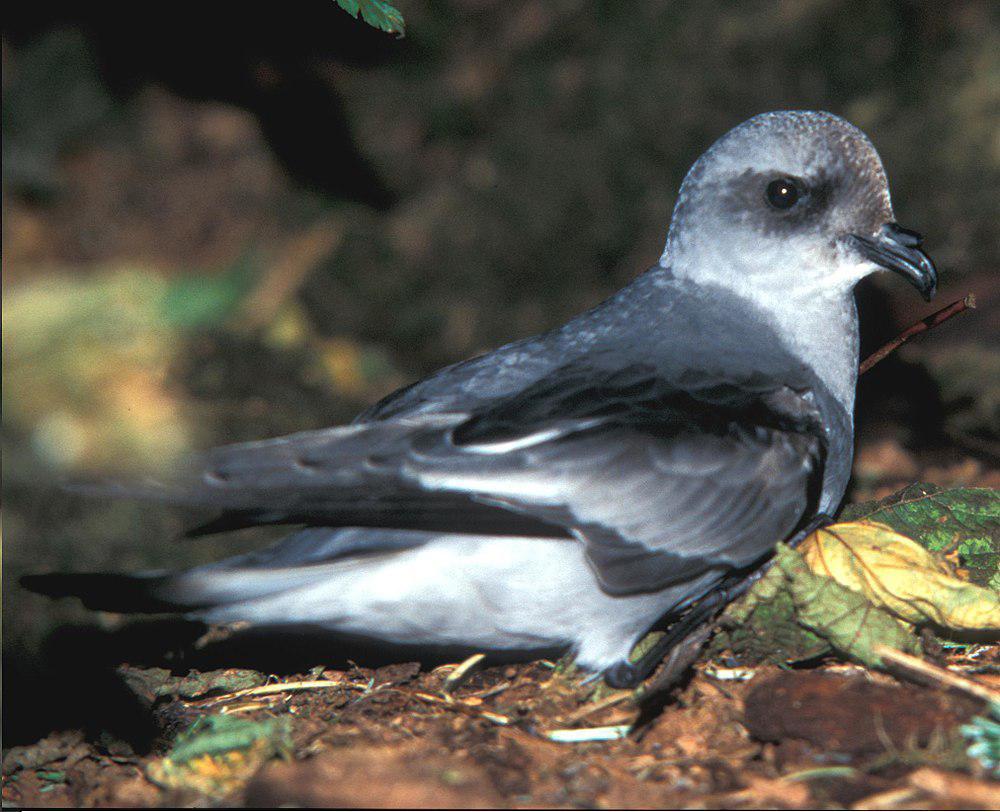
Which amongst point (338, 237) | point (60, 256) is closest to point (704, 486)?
point (338, 237)

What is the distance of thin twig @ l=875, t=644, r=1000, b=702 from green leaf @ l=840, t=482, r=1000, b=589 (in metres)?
0.52

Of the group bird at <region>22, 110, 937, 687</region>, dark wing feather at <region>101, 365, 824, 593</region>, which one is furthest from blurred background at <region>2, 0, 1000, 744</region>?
dark wing feather at <region>101, 365, 824, 593</region>

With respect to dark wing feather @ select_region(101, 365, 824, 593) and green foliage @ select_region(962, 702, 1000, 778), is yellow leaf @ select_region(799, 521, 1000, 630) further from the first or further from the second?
green foliage @ select_region(962, 702, 1000, 778)

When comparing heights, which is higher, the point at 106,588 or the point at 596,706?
the point at 106,588

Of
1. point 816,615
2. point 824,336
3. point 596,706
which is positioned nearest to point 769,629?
point 816,615

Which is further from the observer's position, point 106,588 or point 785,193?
point 785,193

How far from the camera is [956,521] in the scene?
10.8 ft

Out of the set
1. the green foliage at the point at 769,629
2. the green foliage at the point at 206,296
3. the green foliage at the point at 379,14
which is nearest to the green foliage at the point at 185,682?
the green foliage at the point at 769,629

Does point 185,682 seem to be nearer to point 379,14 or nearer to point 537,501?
point 537,501

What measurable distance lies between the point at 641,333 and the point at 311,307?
3.35 m

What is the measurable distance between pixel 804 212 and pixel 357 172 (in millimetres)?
3266

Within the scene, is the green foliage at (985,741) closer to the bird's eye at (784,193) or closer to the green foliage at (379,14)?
the bird's eye at (784,193)

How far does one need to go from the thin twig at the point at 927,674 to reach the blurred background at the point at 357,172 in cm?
266

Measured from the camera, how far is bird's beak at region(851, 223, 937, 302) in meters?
3.47
